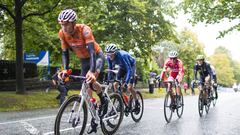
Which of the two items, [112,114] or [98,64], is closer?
[98,64]

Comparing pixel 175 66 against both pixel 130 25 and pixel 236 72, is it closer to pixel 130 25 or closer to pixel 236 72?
pixel 130 25

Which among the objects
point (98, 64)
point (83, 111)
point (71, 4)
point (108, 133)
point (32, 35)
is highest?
point (71, 4)

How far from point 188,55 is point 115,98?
58.8 meters

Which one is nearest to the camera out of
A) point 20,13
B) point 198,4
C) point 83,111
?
point 83,111

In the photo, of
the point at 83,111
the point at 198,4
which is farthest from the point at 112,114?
the point at 198,4

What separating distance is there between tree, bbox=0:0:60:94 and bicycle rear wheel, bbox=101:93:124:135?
38.5 ft

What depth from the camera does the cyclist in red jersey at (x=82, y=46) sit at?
21.6ft

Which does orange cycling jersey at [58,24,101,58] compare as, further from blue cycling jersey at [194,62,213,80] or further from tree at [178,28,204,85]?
tree at [178,28,204,85]

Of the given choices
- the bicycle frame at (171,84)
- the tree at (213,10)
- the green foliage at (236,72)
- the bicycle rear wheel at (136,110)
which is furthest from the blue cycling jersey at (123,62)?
the green foliage at (236,72)

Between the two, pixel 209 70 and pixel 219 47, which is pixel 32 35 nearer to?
pixel 209 70

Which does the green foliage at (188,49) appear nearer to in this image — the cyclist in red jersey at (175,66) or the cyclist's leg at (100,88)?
the cyclist in red jersey at (175,66)

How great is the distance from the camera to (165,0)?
3206 centimetres

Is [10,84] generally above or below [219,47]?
below

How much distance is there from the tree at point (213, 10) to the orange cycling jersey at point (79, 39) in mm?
22471
